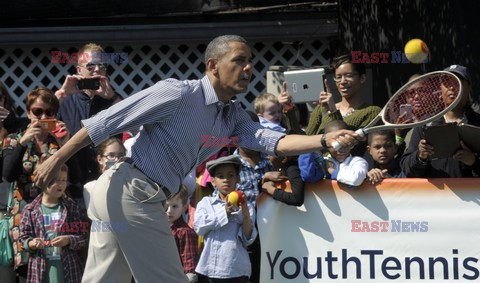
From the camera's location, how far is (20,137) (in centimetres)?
868

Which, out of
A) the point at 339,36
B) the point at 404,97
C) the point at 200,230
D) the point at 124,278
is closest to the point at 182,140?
the point at 124,278

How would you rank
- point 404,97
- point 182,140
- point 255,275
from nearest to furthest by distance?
point 182,140, point 404,97, point 255,275

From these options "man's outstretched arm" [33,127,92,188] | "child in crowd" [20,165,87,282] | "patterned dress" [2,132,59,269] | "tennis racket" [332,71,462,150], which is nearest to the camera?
"man's outstretched arm" [33,127,92,188]

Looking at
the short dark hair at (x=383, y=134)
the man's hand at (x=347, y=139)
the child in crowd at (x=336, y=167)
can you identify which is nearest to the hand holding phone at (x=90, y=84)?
the child in crowd at (x=336, y=167)

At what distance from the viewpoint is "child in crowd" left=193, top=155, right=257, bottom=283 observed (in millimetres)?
8094

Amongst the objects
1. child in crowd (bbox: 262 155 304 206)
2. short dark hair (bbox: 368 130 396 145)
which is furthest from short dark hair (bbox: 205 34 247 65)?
short dark hair (bbox: 368 130 396 145)

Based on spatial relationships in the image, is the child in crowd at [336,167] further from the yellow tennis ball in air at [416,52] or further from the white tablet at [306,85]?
the yellow tennis ball in air at [416,52]

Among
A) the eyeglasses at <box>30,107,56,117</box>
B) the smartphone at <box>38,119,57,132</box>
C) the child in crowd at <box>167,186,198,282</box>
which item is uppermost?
the eyeglasses at <box>30,107,56,117</box>

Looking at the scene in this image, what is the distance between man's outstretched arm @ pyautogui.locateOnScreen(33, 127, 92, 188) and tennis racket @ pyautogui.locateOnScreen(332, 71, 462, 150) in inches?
70.5

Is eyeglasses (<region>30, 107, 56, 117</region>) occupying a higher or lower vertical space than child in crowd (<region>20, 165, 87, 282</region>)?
higher

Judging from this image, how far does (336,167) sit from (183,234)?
4.76ft

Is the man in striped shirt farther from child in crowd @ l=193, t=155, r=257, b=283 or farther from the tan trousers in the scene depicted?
child in crowd @ l=193, t=155, r=257, b=283

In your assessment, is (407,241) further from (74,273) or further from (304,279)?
(74,273)

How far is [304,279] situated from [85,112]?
2.52 meters
